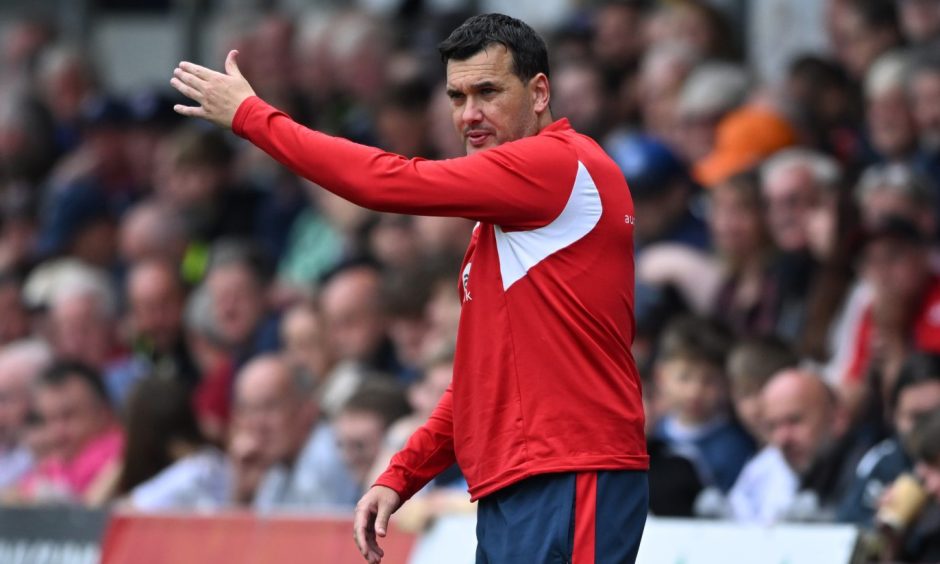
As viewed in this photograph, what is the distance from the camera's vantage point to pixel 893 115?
9.91m

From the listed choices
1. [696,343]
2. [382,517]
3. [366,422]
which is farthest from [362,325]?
[382,517]

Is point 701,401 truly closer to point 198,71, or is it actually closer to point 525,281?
point 525,281

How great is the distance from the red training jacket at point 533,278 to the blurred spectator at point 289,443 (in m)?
4.45

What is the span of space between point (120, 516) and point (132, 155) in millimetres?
6563

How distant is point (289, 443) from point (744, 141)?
9.92ft

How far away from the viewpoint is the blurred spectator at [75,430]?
35.9ft

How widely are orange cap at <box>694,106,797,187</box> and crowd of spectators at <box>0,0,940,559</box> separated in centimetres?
2

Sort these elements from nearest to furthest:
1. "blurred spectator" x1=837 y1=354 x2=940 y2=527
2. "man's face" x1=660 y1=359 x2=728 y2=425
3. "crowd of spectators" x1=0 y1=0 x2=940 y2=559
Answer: "blurred spectator" x1=837 y1=354 x2=940 y2=527 < "crowd of spectators" x1=0 y1=0 x2=940 y2=559 < "man's face" x1=660 y1=359 x2=728 y2=425

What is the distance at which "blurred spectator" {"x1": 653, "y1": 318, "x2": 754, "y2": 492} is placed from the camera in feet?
29.4

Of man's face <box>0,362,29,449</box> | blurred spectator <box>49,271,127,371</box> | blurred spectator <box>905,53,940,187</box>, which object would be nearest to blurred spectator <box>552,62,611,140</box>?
blurred spectator <box>905,53,940,187</box>

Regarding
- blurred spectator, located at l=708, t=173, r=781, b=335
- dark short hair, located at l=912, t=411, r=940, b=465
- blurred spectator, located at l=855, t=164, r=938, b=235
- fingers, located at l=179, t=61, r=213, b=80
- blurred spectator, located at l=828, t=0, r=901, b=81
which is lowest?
dark short hair, located at l=912, t=411, r=940, b=465

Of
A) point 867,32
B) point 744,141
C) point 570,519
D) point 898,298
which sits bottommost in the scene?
point 570,519

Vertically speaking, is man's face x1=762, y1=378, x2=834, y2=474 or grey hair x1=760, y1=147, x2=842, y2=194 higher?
grey hair x1=760, y1=147, x2=842, y2=194

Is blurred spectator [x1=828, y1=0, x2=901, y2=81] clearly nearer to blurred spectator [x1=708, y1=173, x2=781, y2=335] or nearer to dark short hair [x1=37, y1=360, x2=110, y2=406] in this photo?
blurred spectator [x1=708, y1=173, x2=781, y2=335]
